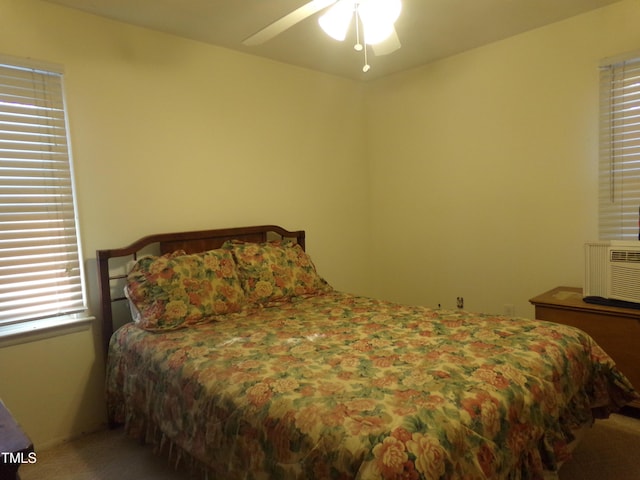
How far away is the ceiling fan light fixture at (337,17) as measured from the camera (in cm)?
195

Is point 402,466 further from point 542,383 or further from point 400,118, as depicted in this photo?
point 400,118

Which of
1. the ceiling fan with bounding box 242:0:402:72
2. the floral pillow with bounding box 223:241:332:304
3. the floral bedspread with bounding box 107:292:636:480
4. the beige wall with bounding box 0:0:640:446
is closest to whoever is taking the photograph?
the floral bedspread with bounding box 107:292:636:480

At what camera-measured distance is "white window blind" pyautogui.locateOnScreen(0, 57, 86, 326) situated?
2.14 meters

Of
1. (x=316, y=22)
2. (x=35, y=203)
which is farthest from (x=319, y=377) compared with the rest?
(x=316, y=22)

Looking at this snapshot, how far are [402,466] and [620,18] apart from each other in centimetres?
283

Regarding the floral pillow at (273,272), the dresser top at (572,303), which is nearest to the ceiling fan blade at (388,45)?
the floral pillow at (273,272)

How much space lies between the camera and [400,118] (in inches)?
143

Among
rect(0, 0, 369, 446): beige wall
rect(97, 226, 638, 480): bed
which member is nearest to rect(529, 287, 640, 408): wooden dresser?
rect(97, 226, 638, 480): bed

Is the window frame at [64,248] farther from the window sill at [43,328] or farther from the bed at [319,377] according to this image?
the bed at [319,377]

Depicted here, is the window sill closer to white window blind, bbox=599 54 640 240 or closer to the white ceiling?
the white ceiling

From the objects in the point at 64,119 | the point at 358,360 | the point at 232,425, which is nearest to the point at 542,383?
the point at 358,360

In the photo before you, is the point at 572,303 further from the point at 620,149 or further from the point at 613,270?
the point at 620,149

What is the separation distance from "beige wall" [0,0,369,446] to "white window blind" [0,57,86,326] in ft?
0.26

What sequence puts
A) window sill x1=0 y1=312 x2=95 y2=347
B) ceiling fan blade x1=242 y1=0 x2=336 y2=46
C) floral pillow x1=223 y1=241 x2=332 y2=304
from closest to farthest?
ceiling fan blade x1=242 y1=0 x2=336 y2=46 < window sill x1=0 y1=312 x2=95 y2=347 < floral pillow x1=223 y1=241 x2=332 y2=304
